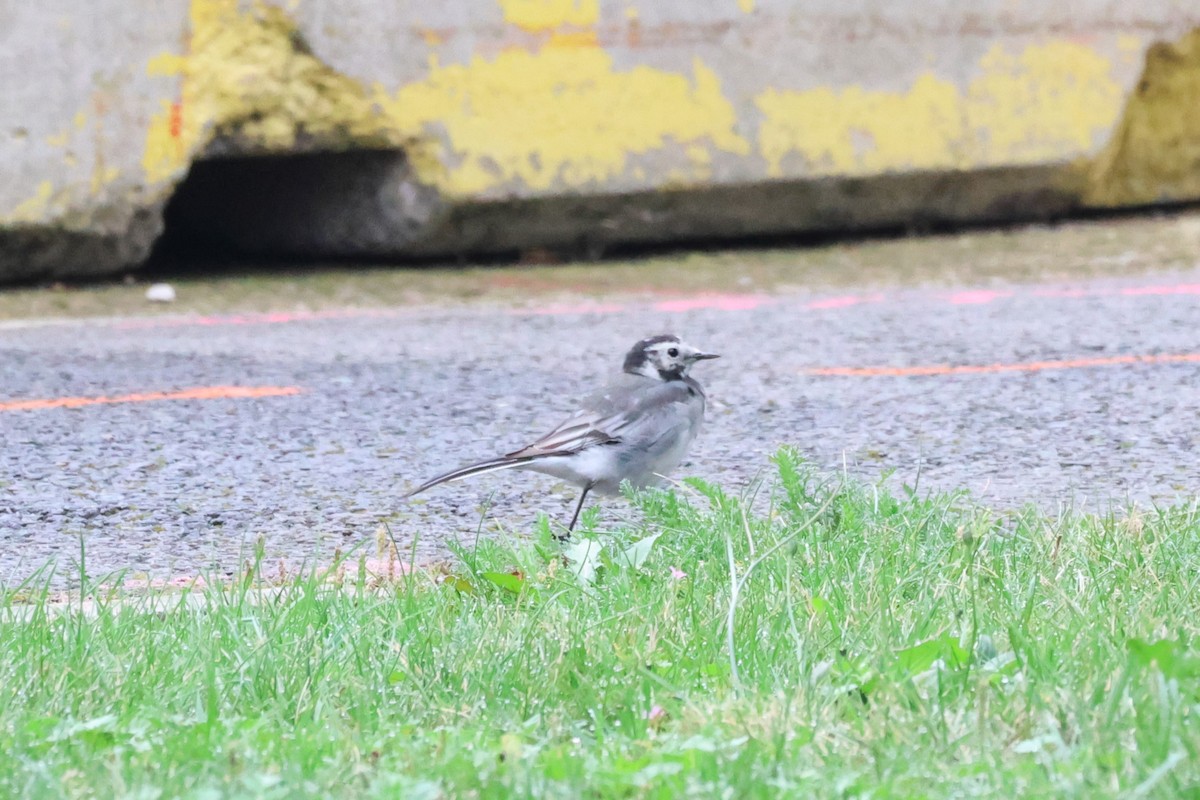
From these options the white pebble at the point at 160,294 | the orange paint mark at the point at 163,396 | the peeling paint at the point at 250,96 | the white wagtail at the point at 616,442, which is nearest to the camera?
the white wagtail at the point at 616,442

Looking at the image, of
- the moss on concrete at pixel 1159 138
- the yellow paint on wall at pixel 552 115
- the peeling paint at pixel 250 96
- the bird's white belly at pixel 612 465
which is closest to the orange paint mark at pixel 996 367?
the bird's white belly at pixel 612 465

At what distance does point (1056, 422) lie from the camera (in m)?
4.93

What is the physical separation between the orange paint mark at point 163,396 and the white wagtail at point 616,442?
155 cm

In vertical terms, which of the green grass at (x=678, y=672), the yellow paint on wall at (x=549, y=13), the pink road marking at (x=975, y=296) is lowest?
the green grass at (x=678, y=672)

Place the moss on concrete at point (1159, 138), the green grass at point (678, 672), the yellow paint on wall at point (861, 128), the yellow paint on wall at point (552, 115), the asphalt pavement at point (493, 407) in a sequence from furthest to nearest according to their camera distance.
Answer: the moss on concrete at point (1159, 138) < the yellow paint on wall at point (861, 128) < the yellow paint on wall at point (552, 115) < the asphalt pavement at point (493, 407) < the green grass at point (678, 672)

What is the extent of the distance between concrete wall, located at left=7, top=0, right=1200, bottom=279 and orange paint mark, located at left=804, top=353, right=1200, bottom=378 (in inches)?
105

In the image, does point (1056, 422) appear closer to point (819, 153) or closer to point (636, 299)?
point (636, 299)

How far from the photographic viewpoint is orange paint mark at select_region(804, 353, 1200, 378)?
5.70 metres

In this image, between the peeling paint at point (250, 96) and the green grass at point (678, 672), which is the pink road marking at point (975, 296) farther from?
the green grass at point (678, 672)

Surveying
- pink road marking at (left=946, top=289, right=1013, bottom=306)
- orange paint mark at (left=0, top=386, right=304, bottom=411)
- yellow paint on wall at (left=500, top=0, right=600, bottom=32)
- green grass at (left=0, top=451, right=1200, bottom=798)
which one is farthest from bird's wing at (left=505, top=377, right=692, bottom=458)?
yellow paint on wall at (left=500, top=0, right=600, bottom=32)

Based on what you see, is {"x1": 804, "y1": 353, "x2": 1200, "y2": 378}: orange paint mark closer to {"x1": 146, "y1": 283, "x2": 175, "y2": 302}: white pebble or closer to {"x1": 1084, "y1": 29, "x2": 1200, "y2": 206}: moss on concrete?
{"x1": 146, "y1": 283, "x2": 175, "y2": 302}: white pebble

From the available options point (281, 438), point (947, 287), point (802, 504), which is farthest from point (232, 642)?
point (947, 287)

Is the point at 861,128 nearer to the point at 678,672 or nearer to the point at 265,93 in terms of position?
the point at 265,93

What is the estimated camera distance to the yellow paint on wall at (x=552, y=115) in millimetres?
7781
